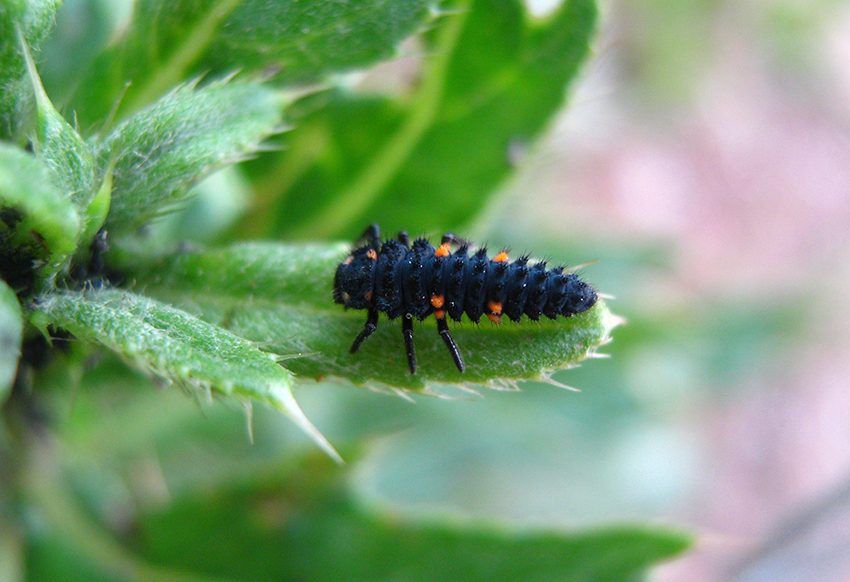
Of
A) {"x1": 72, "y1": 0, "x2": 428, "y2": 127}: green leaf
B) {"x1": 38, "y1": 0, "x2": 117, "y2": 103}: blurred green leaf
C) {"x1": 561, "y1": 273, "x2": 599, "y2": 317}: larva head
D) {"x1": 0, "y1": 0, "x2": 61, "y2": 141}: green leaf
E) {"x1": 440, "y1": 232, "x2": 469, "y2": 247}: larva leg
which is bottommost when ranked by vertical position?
{"x1": 561, "y1": 273, "x2": 599, "y2": 317}: larva head

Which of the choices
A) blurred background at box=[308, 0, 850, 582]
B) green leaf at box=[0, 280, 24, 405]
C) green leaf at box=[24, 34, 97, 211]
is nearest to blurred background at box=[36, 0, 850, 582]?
blurred background at box=[308, 0, 850, 582]

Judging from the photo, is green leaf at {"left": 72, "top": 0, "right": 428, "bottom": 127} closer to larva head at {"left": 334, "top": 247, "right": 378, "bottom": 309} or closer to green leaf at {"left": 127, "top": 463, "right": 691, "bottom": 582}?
larva head at {"left": 334, "top": 247, "right": 378, "bottom": 309}

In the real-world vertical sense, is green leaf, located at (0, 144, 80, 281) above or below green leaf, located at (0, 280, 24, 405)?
above

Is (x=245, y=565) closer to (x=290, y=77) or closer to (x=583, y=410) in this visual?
(x=290, y=77)

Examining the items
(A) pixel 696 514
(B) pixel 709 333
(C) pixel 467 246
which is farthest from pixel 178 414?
(A) pixel 696 514

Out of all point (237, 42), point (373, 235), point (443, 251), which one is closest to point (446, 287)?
point (443, 251)

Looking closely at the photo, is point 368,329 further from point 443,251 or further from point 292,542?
point 292,542

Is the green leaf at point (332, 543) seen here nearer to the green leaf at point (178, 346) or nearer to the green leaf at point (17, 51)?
the green leaf at point (178, 346)

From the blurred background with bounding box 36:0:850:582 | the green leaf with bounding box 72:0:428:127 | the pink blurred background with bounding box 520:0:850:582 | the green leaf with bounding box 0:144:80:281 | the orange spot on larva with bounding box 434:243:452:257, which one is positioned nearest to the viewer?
the green leaf with bounding box 0:144:80:281
